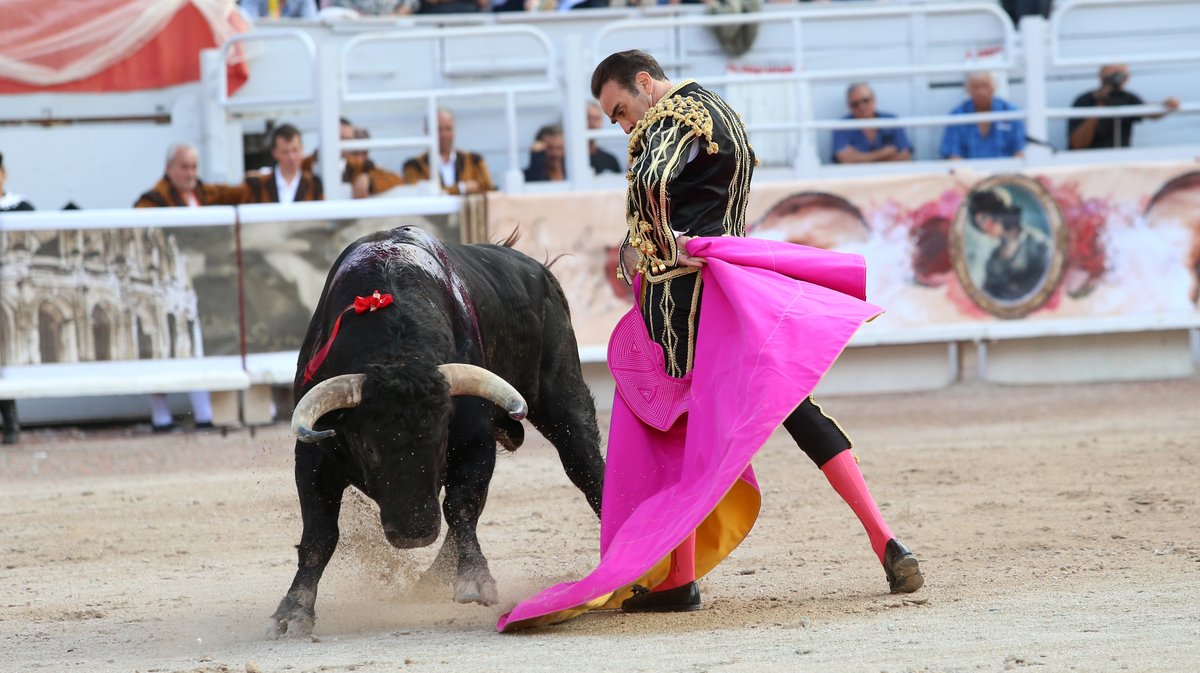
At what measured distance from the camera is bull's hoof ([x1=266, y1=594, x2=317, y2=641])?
179 inches

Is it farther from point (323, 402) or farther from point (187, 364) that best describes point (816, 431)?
point (187, 364)

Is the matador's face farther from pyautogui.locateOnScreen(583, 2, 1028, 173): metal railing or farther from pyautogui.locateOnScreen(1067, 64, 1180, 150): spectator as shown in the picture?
pyautogui.locateOnScreen(1067, 64, 1180, 150): spectator

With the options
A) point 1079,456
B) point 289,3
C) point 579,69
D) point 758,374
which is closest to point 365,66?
point 289,3

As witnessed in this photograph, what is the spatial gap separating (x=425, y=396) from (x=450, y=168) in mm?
6207

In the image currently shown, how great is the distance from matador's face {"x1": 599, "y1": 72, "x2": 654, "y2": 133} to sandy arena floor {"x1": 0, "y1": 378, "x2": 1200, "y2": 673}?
4.82ft

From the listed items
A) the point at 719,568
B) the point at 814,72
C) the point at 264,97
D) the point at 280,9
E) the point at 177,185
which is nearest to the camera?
the point at 719,568

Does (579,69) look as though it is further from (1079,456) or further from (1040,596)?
(1040,596)

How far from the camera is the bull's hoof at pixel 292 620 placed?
4.55m

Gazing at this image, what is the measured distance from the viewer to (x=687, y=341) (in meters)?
4.49

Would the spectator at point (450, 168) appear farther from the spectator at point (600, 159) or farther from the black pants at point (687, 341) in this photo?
the black pants at point (687, 341)

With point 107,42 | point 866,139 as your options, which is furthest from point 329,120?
point 866,139

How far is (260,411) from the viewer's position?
964cm

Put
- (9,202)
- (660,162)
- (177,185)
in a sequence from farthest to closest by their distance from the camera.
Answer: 1. (177,185)
2. (9,202)
3. (660,162)

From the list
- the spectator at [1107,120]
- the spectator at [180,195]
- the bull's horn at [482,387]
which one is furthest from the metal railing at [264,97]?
the bull's horn at [482,387]
